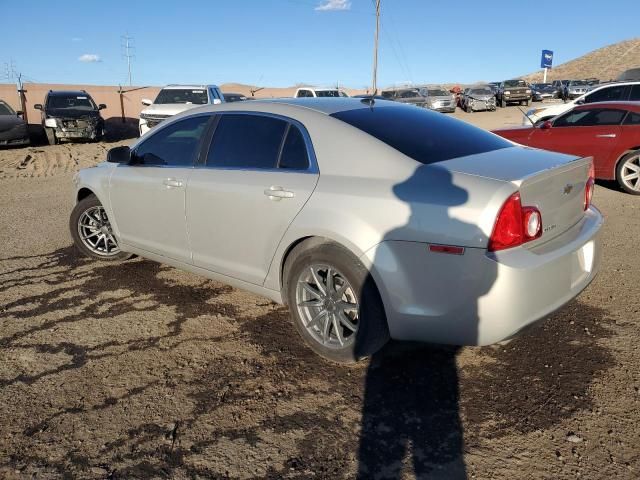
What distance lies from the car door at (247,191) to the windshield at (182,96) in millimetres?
13335

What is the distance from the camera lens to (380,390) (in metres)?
3.10

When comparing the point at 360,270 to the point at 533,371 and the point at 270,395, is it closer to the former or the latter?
→ the point at 270,395

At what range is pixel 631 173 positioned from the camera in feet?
27.5

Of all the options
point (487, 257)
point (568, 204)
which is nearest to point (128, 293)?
point (487, 257)

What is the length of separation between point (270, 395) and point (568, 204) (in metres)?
2.10

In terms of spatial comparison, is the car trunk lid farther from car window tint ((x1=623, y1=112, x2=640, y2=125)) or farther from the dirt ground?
car window tint ((x1=623, y1=112, x2=640, y2=125))

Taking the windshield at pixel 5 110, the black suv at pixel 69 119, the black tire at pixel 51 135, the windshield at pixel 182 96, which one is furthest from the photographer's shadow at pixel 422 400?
the black tire at pixel 51 135

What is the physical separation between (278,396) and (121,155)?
2884 millimetres

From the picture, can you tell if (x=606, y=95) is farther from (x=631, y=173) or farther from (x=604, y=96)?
(x=631, y=173)

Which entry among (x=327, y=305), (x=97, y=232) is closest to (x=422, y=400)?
(x=327, y=305)

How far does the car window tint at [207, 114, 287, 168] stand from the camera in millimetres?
3727

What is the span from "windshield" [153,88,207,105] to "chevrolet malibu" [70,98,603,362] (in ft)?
41.9

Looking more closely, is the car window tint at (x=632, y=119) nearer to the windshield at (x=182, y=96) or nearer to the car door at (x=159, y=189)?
the car door at (x=159, y=189)

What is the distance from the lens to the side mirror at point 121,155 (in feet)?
15.6
